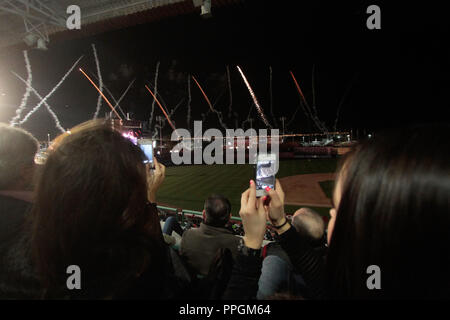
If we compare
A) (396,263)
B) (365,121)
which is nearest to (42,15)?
(396,263)

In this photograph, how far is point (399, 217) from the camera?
0.69m

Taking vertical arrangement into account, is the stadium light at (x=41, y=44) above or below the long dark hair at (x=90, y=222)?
above

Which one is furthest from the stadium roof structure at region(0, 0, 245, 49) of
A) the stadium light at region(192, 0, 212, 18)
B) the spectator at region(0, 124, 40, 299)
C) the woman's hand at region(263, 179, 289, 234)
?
the woman's hand at region(263, 179, 289, 234)

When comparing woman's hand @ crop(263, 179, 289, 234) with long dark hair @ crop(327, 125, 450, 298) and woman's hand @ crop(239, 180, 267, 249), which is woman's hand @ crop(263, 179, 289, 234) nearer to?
woman's hand @ crop(239, 180, 267, 249)

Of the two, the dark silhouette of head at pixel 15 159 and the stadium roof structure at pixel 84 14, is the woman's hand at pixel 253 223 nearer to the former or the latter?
the dark silhouette of head at pixel 15 159

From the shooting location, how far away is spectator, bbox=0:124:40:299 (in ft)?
3.67

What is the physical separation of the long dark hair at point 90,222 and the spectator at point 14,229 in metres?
0.18

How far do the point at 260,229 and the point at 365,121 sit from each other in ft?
153

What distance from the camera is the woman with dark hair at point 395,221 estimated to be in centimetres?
68

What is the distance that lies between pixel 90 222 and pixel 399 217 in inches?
45.9

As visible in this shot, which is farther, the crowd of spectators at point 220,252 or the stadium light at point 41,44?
the stadium light at point 41,44

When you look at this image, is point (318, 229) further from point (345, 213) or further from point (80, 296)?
point (80, 296)

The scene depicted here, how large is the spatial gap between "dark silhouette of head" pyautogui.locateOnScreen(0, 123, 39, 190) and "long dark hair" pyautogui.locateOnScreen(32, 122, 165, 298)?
644 mm

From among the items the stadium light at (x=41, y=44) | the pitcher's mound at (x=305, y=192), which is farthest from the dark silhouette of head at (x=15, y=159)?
the pitcher's mound at (x=305, y=192)
